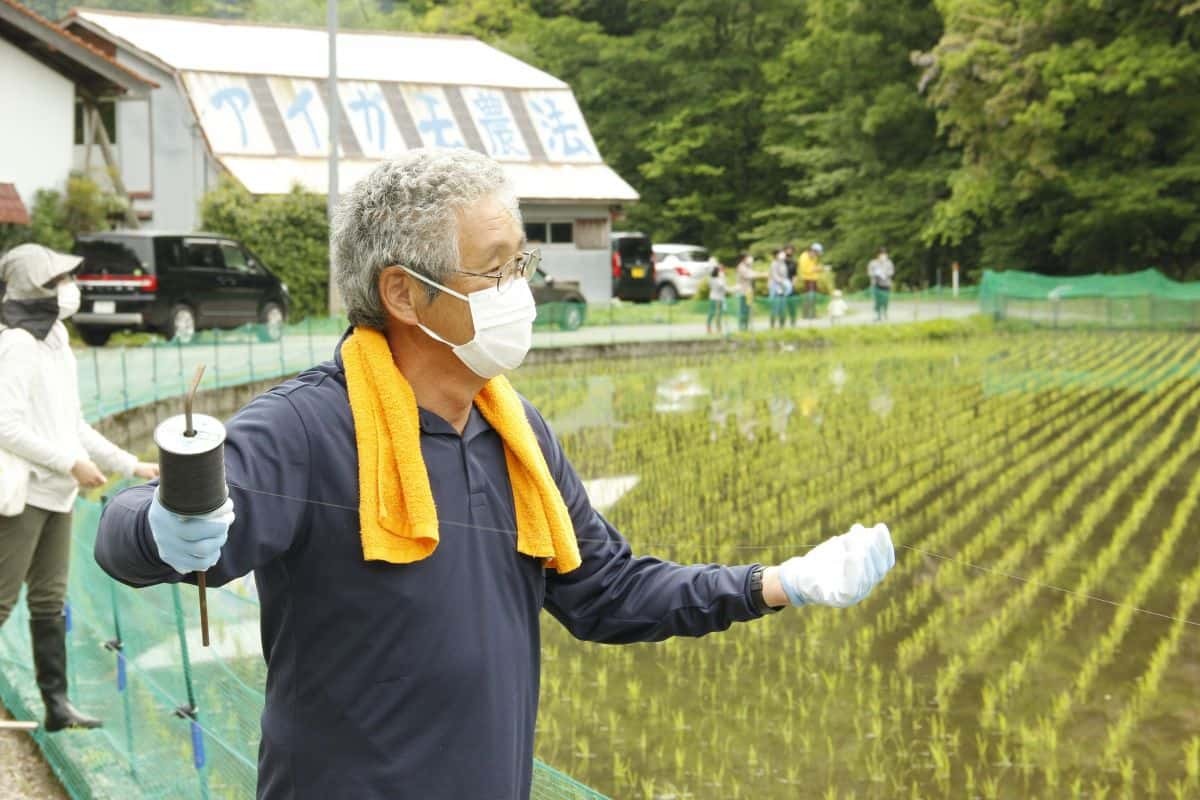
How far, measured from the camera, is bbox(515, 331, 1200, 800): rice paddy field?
4852 mm

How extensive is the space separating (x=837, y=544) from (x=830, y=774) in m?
2.80

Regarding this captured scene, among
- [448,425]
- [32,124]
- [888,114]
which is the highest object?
→ [888,114]

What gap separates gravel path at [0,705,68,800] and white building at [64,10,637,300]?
21341 millimetres

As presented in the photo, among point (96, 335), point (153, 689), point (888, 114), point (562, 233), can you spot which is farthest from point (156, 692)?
point (888, 114)

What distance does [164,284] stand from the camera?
762 inches

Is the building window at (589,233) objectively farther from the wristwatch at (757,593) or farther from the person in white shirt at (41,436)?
the wristwatch at (757,593)

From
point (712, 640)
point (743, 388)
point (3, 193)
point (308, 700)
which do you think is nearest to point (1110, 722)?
point (712, 640)

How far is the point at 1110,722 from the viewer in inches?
202

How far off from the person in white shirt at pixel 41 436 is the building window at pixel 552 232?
25899 millimetres

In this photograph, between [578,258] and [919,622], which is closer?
[919,622]

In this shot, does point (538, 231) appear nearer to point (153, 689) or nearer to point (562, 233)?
point (562, 233)

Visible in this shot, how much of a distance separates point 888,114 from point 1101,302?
14.4 metres

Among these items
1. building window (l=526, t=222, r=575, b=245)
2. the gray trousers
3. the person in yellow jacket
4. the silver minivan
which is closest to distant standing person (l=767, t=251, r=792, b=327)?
the person in yellow jacket

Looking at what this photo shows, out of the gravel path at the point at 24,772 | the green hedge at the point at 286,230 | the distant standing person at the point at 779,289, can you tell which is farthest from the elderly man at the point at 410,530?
the green hedge at the point at 286,230
